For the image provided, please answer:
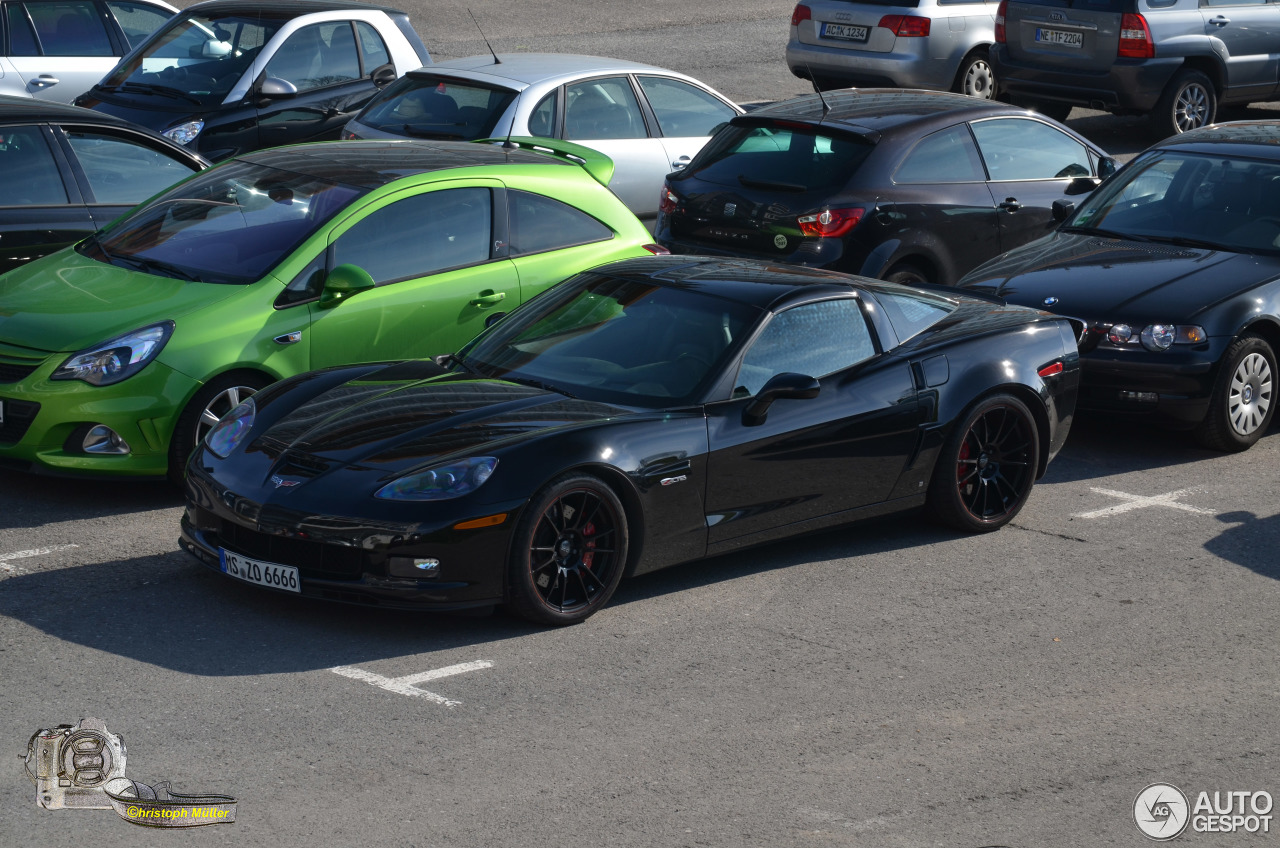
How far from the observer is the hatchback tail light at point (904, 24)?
17.3 m

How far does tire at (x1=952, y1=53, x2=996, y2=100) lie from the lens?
58.9ft

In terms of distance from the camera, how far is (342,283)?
798cm

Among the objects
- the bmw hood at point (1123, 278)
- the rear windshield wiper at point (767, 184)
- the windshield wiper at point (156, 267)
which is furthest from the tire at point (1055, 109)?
the windshield wiper at point (156, 267)

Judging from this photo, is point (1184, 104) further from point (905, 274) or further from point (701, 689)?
point (701, 689)

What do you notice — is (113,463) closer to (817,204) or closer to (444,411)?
(444,411)

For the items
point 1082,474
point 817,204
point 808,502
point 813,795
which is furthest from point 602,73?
point 813,795

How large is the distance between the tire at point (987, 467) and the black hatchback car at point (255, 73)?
24.5 ft

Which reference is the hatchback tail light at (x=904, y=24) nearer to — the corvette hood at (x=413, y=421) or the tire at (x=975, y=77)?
the tire at (x=975, y=77)

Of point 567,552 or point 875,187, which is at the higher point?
point 875,187

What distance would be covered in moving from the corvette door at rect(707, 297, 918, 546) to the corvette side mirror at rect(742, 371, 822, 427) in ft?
0.09

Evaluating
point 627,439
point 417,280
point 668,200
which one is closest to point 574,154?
point 668,200

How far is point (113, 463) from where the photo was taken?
7449mm

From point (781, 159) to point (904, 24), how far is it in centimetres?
724

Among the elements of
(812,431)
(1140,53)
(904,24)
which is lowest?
Result: (812,431)
